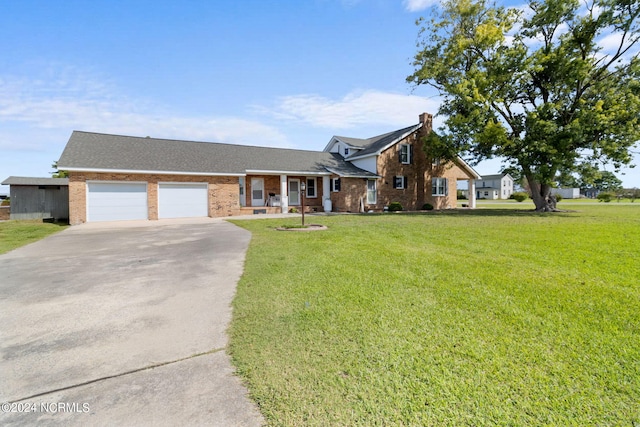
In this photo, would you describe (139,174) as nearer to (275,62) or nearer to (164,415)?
(275,62)

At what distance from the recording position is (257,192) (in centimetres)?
2256

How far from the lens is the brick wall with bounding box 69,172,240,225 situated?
50.3 feet

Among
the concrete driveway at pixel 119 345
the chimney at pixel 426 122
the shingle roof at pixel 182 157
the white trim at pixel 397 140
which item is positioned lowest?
the concrete driveway at pixel 119 345

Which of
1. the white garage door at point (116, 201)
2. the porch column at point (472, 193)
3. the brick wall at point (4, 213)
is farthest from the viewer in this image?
the porch column at point (472, 193)

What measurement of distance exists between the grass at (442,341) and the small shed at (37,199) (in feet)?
65.9

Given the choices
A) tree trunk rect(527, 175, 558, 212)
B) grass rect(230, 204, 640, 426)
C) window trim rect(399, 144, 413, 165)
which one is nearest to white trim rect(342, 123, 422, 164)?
window trim rect(399, 144, 413, 165)

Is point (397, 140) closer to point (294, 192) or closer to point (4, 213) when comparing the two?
point (294, 192)

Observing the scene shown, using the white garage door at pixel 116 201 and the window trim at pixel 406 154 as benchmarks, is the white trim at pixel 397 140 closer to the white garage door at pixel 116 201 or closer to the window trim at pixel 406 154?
the window trim at pixel 406 154

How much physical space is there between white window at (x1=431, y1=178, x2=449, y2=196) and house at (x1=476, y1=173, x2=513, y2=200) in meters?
52.0

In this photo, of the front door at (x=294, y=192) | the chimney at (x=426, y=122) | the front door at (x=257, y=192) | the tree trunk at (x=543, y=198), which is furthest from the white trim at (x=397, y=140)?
the tree trunk at (x=543, y=198)

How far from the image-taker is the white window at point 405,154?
2477 centimetres

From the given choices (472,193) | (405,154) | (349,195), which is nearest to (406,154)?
(405,154)

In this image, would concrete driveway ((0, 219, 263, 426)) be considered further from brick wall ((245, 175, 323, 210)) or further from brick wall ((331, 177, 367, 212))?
brick wall ((331, 177, 367, 212))

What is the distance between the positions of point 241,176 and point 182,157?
4045 millimetres
